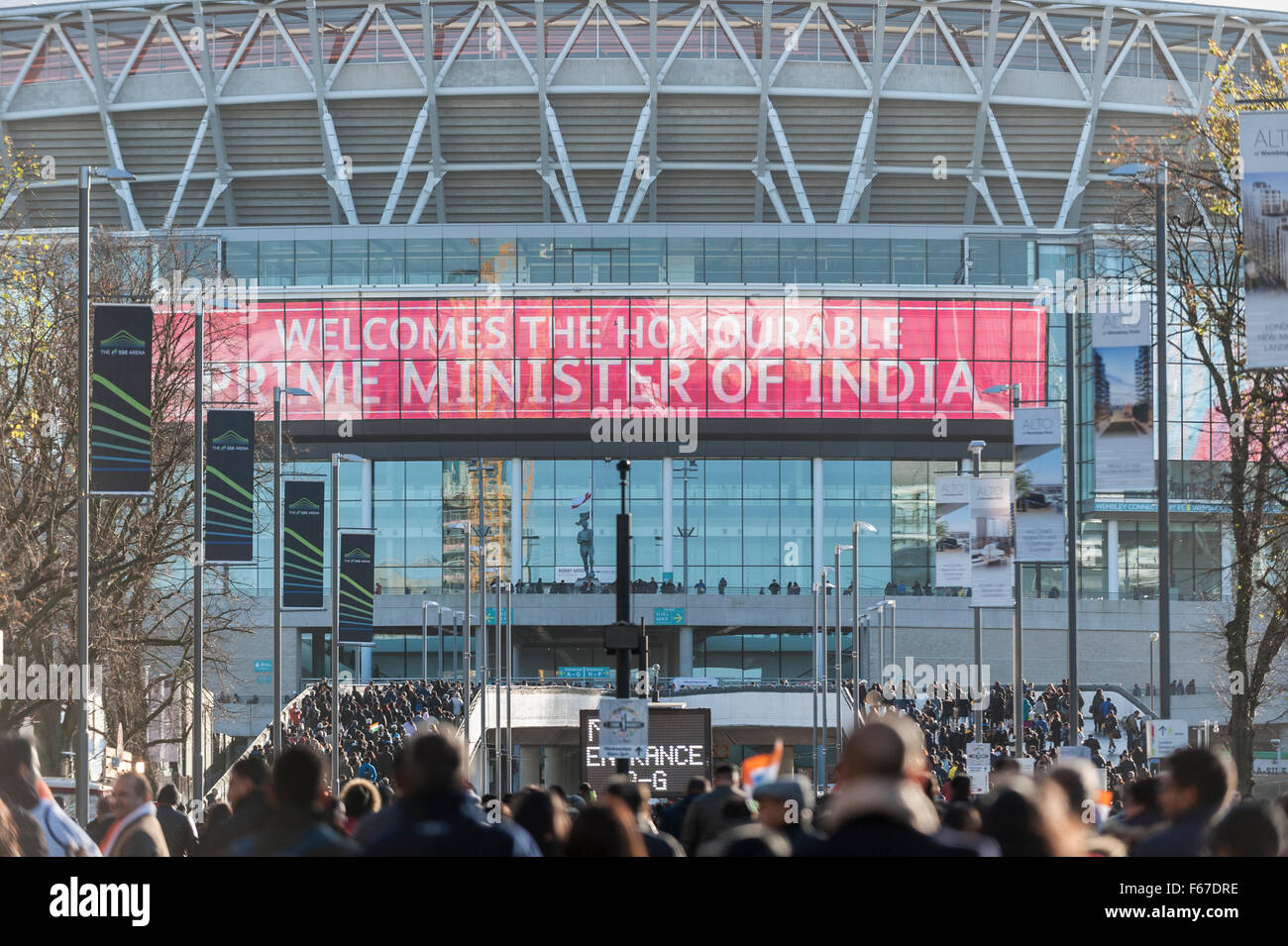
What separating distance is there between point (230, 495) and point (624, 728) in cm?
1114

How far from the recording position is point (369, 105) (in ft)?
300

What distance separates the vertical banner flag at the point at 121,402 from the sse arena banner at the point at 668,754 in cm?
876

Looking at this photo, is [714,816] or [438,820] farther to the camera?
[714,816]

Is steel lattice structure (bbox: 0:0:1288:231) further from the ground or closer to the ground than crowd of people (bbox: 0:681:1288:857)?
further from the ground

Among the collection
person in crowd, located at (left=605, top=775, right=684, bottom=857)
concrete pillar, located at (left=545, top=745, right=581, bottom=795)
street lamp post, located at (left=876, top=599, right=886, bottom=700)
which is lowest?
concrete pillar, located at (left=545, top=745, right=581, bottom=795)

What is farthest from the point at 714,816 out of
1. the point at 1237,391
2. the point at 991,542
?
the point at 991,542

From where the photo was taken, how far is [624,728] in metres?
23.5

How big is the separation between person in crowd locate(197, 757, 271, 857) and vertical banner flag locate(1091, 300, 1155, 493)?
15.8 metres

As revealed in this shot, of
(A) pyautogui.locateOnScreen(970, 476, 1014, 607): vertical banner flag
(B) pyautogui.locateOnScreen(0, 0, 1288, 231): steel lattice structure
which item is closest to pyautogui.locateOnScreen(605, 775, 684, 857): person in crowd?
(A) pyautogui.locateOnScreen(970, 476, 1014, 607): vertical banner flag

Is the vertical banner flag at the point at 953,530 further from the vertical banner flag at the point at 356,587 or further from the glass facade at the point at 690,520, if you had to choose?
the glass facade at the point at 690,520

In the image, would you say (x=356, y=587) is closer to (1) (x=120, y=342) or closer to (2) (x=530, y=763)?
(1) (x=120, y=342)

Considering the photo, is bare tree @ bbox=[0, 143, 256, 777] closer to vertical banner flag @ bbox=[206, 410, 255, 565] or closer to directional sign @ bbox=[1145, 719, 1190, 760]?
vertical banner flag @ bbox=[206, 410, 255, 565]

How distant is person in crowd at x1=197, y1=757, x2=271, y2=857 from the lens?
338 inches
